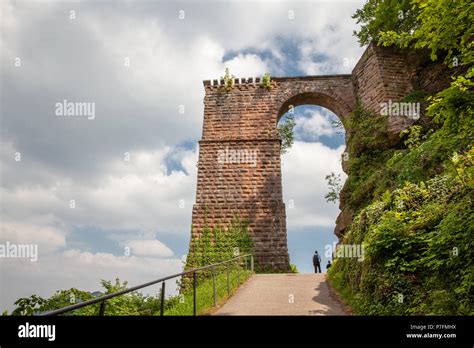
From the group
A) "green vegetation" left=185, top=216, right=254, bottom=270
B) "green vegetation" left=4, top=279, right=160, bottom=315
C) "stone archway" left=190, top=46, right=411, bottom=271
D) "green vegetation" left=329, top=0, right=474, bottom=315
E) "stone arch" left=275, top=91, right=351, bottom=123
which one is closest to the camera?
"green vegetation" left=329, top=0, right=474, bottom=315

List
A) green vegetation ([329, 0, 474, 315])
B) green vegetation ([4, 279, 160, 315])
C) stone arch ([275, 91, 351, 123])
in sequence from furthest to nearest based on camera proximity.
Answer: stone arch ([275, 91, 351, 123]) < green vegetation ([4, 279, 160, 315]) < green vegetation ([329, 0, 474, 315])

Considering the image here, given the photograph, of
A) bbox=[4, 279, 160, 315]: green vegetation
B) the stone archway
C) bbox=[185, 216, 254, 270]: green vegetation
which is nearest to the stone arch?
the stone archway

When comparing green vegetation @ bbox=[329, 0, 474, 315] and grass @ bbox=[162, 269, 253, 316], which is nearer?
green vegetation @ bbox=[329, 0, 474, 315]

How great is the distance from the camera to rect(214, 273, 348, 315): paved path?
245 inches

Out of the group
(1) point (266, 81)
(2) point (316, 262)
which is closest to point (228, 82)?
(1) point (266, 81)

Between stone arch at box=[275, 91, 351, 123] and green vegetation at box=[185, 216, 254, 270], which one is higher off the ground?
stone arch at box=[275, 91, 351, 123]

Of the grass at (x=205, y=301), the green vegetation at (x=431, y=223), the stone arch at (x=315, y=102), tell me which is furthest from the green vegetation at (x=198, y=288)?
the stone arch at (x=315, y=102)

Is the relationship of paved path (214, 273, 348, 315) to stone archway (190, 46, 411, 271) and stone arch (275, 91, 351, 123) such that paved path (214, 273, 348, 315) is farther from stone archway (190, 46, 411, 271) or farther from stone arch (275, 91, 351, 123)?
stone arch (275, 91, 351, 123)

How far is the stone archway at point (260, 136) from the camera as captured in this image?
13.7 metres

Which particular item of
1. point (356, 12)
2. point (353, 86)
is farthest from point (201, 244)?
point (356, 12)

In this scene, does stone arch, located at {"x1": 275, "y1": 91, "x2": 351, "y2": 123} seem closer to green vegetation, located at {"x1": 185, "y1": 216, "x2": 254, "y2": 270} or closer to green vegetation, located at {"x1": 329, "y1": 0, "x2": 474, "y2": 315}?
green vegetation, located at {"x1": 185, "y1": 216, "x2": 254, "y2": 270}

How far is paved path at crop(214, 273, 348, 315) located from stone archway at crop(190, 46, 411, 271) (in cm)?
358
